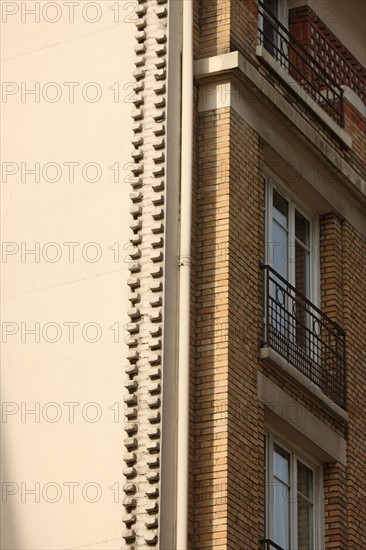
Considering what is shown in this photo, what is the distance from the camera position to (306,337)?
2205cm

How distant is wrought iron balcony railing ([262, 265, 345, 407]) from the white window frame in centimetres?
29

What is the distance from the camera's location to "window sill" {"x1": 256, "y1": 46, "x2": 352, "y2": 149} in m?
21.8

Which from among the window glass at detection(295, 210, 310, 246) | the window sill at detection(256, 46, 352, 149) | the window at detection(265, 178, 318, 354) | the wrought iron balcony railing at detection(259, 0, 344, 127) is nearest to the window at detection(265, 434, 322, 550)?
the window at detection(265, 178, 318, 354)

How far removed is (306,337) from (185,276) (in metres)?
3.29

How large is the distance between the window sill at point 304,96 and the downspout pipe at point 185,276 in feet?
4.80

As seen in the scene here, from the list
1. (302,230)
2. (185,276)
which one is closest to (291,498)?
(185,276)

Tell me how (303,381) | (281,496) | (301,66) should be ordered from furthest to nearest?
(301,66) → (303,381) → (281,496)

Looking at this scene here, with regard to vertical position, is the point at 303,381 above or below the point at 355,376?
below

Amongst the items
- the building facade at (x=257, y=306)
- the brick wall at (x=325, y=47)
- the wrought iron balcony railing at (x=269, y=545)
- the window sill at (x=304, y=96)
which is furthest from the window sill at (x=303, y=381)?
the brick wall at (x=325, y=47)

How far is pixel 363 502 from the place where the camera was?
852 inches

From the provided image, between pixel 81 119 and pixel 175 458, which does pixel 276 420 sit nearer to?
pixel 175 458

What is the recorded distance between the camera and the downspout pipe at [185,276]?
18.1m

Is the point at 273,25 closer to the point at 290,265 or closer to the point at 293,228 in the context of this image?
the point at 293,228

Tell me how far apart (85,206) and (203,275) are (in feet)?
5.97
